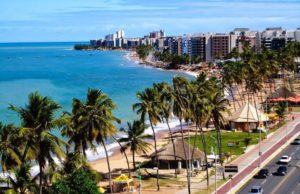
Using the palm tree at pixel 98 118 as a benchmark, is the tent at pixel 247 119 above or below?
below

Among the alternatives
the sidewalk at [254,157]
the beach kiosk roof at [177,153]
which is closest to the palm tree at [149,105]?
the beach kiosk roof at [177,153]

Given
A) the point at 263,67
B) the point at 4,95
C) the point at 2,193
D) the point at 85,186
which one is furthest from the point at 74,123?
the point at 4,95

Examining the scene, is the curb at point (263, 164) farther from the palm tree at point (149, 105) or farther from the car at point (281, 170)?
the palm tree at point (149, 105)

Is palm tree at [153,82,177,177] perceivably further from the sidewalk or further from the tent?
the tent

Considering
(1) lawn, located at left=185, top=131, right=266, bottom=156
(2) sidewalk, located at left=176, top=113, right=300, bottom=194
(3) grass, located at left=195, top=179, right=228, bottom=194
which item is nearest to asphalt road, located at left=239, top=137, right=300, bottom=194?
(2) sidewalk, located at left=176, top=113, right=300, bottom=194

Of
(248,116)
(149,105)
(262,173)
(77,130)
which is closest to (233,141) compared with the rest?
(248,116)
